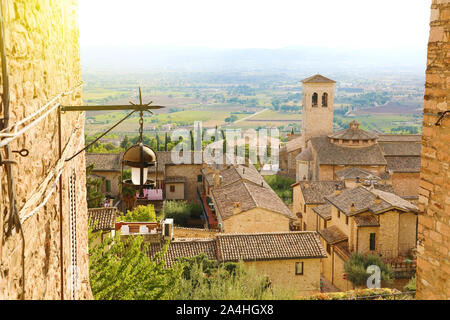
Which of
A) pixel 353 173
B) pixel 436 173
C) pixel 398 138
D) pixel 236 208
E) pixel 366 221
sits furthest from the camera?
pixel 398 138

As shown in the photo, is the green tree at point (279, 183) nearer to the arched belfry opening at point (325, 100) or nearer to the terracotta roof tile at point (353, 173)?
the terracotta roof tile at point (353, 173)

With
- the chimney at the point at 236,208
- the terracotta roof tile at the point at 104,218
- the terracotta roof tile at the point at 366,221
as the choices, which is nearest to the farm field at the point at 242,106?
the chimney at the point at 236,208

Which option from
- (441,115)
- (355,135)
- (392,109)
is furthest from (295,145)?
(392,109)

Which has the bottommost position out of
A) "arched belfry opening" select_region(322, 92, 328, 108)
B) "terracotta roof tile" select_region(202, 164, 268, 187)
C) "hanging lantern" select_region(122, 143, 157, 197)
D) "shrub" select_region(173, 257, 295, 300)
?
"terracotta roof tile" select_region(202, 164, 268, 187)

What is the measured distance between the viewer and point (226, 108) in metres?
149

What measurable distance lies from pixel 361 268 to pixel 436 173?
584 inches

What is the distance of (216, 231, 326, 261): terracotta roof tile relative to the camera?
17422 millimetres

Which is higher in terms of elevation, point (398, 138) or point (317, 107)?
point (317, 107)

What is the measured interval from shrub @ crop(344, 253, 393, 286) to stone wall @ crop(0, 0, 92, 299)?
15715mm

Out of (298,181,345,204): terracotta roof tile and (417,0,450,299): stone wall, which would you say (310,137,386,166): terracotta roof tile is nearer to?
(298,181,345,204): terracotta roof tile

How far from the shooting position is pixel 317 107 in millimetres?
47438

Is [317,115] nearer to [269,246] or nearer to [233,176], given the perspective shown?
[233,176]

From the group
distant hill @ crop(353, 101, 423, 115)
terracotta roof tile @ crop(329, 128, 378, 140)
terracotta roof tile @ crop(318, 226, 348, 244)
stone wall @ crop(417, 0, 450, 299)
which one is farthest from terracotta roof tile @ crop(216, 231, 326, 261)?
distant hill @ crop(353, 101, 423, 115)
